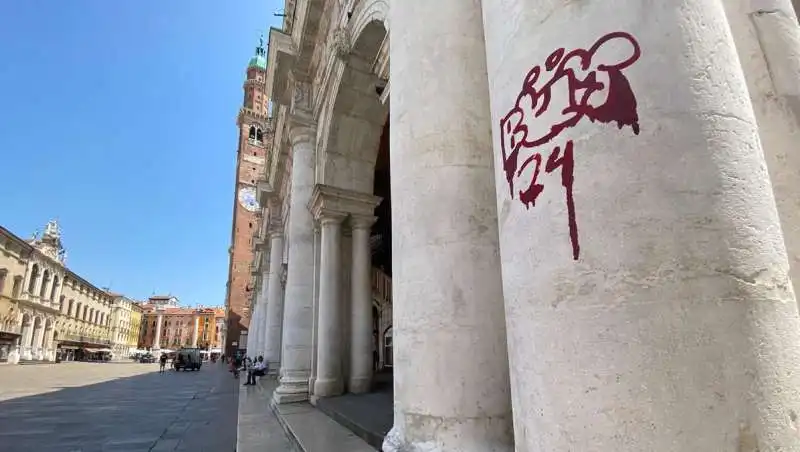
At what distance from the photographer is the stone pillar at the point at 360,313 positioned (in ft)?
27.9

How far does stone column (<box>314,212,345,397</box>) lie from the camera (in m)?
8.19

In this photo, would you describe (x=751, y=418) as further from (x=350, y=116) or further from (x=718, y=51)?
(x=350, y=116)

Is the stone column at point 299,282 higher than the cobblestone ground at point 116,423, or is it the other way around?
the stone column at point 299,282

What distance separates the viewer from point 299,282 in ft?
31.9

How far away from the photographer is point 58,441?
6441 mm

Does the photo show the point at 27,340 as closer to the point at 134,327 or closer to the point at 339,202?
the point at 134,327

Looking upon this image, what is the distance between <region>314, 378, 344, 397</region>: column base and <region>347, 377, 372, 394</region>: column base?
0.99ft

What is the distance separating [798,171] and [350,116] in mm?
7882

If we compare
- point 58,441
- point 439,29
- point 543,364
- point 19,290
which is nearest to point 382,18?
point 439,29

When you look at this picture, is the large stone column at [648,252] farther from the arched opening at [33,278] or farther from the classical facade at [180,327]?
the classical facade at [180,327]

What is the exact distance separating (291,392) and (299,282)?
2335 millimetres

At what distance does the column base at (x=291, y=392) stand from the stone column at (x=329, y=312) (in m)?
0.70

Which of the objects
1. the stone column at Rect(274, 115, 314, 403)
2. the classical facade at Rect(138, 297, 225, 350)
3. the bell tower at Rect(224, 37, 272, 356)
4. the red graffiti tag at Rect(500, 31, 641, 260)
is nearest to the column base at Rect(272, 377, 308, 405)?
the stone column at Rect(274, 115, 314, 403)

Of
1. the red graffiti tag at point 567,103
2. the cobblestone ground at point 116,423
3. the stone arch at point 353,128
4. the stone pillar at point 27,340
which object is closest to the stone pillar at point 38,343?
the stone pillar at point 27,340
